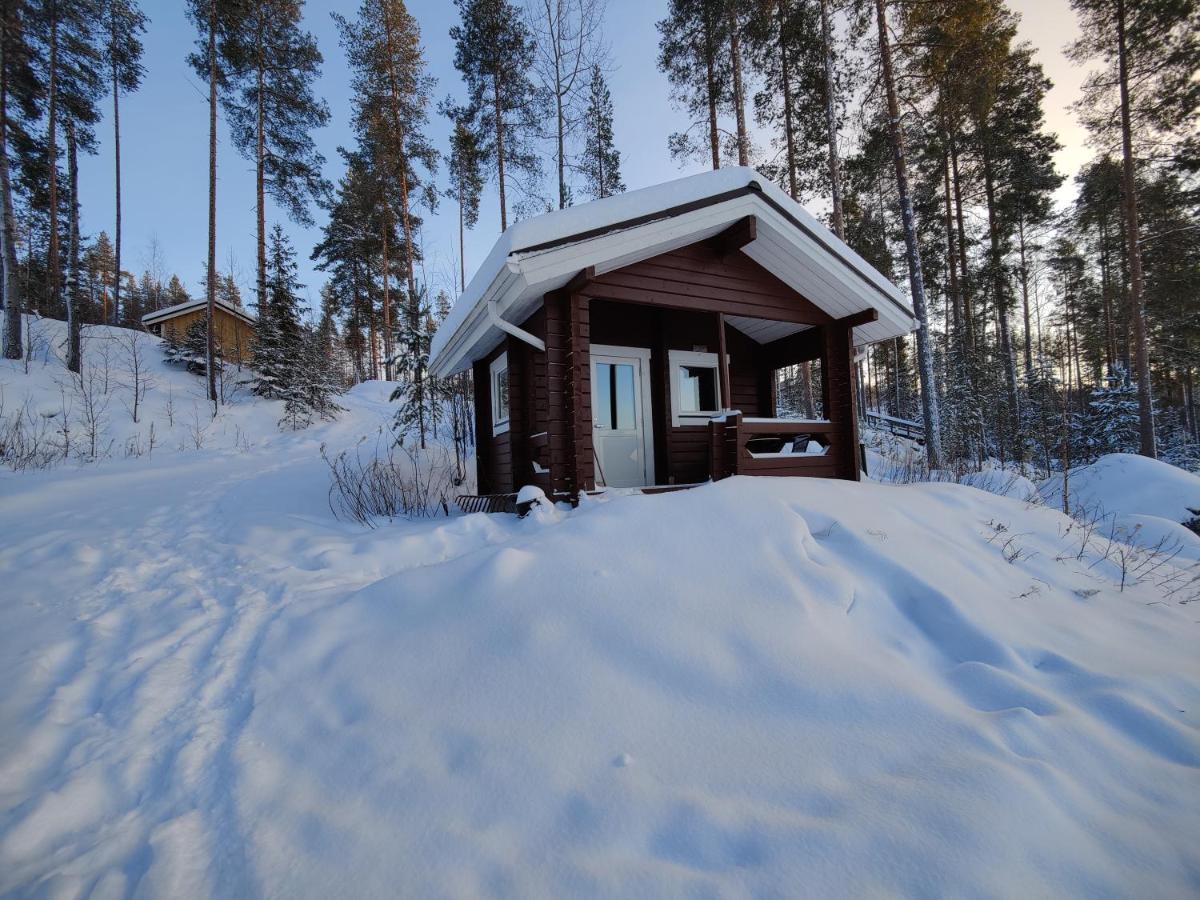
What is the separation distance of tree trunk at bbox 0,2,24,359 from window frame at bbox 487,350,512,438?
42.7 ft

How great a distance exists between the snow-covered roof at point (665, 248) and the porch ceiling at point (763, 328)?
73 cm

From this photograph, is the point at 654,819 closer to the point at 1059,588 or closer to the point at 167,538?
the point at 1059,588

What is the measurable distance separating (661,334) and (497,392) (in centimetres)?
264

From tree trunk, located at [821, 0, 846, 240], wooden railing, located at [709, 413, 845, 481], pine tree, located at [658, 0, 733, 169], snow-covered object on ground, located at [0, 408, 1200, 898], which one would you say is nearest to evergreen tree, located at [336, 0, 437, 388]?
pine tree, located at [658, 0, 733, 169]

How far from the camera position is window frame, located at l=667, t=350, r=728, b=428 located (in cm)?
691

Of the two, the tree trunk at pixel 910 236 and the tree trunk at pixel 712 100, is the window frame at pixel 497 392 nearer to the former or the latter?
the tree trunk at pixel 712 100

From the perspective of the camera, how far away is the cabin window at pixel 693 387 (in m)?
6.96

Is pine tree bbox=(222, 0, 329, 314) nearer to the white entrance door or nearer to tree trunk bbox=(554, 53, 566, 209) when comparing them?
tree trunk bbox=(554, 53, 566, 209)

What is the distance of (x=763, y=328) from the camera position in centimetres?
746

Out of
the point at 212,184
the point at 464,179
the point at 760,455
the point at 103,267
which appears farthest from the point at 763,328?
the point at 103,267

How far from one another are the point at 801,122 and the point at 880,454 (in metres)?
8.34

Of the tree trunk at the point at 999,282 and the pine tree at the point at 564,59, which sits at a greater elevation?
the pine tree at the point at 564,59

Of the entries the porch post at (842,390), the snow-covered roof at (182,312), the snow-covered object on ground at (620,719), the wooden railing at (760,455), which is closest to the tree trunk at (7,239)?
the snow-covered roof at (182,312)

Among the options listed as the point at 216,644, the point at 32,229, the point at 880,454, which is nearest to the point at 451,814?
the point at 216,644
